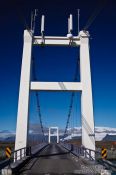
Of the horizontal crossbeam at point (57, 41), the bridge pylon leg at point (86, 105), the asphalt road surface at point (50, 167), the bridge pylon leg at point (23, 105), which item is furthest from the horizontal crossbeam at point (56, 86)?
Result: the asphalt road surface at point (50, 167)

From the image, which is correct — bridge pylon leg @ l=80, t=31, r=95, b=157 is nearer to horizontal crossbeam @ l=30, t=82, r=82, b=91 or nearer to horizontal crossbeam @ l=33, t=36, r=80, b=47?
horizontal crossbeam @ l=30, t=82, r=82, b=91

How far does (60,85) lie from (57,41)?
13.2 feet

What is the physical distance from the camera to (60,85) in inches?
878

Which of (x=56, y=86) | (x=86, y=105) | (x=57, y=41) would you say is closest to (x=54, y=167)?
(x=86, y=105)

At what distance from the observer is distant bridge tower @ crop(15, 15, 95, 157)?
21.0m

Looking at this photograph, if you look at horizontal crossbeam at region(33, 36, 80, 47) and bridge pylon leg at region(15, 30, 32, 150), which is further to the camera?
horizontal crossbeam at region(33, 36, 80, 47)

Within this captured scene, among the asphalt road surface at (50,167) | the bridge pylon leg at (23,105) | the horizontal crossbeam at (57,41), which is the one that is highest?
the horizontal crossbeam at (57,41)

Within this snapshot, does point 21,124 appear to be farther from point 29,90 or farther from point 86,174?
point 86,174

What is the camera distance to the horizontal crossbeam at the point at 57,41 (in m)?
23.7

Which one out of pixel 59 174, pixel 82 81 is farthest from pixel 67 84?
pixel 59 174

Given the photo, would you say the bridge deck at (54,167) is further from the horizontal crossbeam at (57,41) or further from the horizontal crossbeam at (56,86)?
the horizontal crossbeam at (57,41)

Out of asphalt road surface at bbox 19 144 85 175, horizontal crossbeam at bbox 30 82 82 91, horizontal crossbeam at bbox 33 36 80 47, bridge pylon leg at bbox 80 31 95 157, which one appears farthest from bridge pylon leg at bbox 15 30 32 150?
bridge pylon leg at bbox 80 31 95 157

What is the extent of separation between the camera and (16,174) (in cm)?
1297

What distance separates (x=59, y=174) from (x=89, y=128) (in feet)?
27.4
